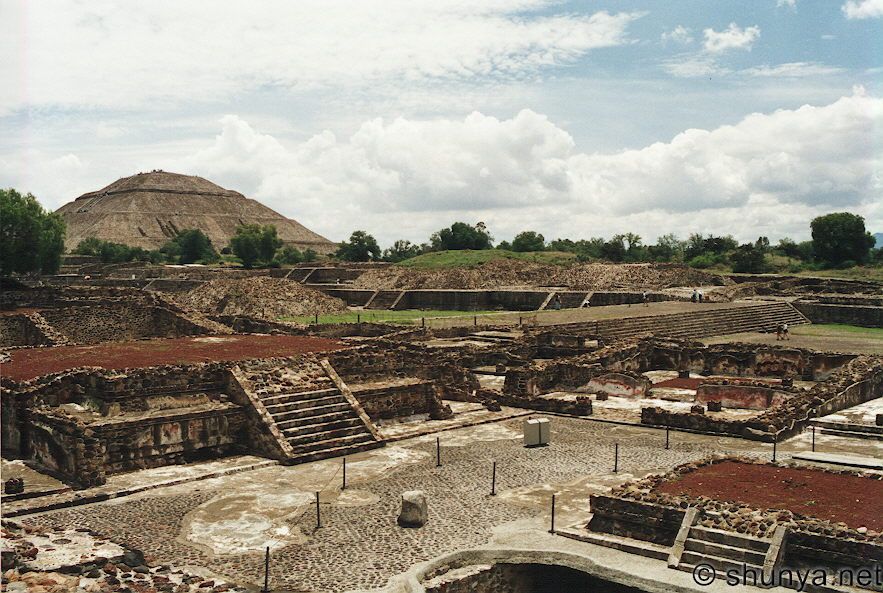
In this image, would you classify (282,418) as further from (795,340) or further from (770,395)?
(795,340)

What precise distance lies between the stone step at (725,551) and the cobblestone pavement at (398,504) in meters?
2.62

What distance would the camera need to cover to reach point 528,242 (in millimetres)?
96062

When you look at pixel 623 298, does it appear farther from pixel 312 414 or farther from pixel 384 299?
pixel 312 414

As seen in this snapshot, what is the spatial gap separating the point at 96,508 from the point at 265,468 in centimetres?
353

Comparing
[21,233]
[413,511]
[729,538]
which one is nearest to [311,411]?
[413,511]

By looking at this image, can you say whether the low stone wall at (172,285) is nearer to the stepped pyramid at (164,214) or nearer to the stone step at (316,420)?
the stone step at (316,420)

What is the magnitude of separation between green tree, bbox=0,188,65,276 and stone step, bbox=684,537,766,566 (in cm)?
4845

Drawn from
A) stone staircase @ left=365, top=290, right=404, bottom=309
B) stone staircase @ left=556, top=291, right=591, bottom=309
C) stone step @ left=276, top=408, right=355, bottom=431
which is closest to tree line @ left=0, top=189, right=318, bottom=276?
stone staircase @ left=365, top=290, right=404, bottom=309

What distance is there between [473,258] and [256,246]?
26550mm

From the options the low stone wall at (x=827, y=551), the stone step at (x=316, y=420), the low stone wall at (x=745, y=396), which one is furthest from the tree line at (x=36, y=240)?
the low stone wall at (x=827, y=551)

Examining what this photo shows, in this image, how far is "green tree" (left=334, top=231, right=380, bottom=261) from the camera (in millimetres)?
103625

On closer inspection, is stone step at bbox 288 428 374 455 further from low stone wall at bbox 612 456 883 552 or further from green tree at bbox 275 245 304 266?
green tree at bbox 275 245 304 266

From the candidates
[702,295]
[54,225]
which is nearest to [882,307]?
[702,295]

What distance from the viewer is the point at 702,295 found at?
52281mm
